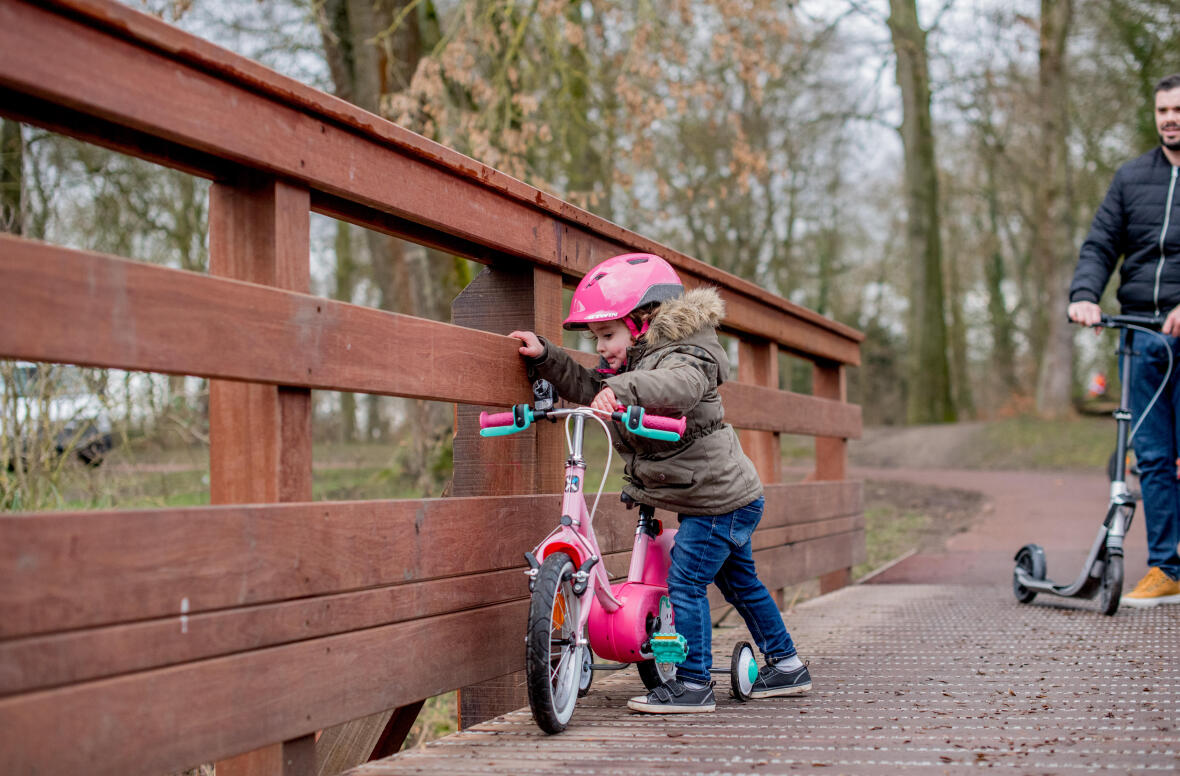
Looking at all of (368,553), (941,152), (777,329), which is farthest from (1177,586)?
(941,152)

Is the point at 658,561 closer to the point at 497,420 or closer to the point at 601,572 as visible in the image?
the point at 601,572

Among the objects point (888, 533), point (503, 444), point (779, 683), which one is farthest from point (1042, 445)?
point (503, 444)

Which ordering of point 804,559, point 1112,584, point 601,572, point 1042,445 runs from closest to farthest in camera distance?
point 601,572 → point 1112,584 → point 804,559 → point 1042,445

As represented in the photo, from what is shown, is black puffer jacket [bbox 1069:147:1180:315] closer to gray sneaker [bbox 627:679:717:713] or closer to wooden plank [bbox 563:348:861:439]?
wooden plank [bbox 563:348:861:439]

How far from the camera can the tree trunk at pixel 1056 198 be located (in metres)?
19.4

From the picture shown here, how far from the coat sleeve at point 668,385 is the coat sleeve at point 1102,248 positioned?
9.35ft

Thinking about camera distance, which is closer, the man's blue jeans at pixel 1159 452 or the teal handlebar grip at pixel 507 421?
the teal handlebar grip at pixel 507 421

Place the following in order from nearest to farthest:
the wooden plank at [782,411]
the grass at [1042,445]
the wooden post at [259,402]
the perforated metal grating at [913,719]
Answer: the wooden post at [259,402] < the perforated metal grating at [913,719] < the wooden plank at [782,411] < the grass at [1042,445]

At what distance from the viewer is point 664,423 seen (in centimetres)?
317

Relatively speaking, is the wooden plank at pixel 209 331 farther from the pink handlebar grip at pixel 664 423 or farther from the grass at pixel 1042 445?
the grass at pixel 1042 445

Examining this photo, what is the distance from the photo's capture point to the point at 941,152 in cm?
2930

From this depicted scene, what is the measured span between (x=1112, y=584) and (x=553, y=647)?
3081 mm

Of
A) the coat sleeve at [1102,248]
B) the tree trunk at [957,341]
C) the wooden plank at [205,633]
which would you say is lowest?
the wooden plank at [205,633]

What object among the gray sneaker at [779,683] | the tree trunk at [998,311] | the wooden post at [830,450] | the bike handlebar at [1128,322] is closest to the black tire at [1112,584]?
the bike handlebar at [1128,322]
